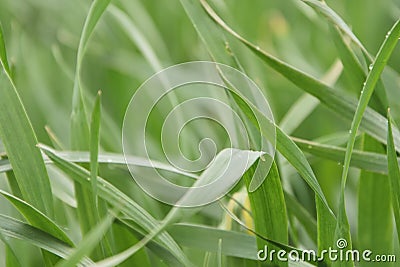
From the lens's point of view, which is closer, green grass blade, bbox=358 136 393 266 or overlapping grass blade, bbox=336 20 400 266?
overlapping grass blade, bbox=336 20 400 266

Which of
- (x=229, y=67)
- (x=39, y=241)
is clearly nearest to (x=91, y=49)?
(x=229, y=67)

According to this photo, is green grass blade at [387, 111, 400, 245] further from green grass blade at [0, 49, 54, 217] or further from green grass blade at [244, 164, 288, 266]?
green grass blade at [0, 49, 54, 217]

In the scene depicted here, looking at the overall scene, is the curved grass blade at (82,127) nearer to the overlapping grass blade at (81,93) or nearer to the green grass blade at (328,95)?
the overlapping grass blade at (81,93)

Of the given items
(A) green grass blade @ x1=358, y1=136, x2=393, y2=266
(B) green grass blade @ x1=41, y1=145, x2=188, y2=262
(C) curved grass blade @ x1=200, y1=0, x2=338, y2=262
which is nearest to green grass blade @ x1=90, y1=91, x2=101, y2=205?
(B) green grass blade @ x1=41, y1=145, x2=188, y2=262

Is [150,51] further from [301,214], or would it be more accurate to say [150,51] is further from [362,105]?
[362,105]

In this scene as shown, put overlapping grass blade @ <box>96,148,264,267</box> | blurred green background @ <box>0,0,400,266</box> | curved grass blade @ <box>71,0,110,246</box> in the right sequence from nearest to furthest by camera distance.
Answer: overlapping grass blade @ <box>96,148,264,267</box>, curved grass blade @ <box>71,0,110,246</box>, blurred green background @ <box>0,0,400,266</box>

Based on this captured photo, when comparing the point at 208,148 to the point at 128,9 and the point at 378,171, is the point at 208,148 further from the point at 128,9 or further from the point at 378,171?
the point at 128,9

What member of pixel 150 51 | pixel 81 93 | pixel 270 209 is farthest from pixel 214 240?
pixel 150 51
